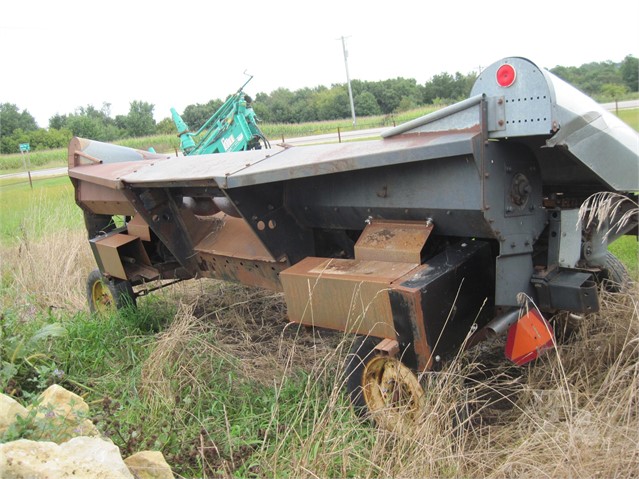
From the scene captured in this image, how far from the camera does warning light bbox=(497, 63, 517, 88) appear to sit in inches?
98.7

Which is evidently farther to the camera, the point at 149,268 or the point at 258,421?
the point at 149,268

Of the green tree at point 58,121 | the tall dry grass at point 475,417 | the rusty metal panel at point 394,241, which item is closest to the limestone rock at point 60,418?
the tall dry grass at point 475,417

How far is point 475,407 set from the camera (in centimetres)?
299

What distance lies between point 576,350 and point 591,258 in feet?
1.70

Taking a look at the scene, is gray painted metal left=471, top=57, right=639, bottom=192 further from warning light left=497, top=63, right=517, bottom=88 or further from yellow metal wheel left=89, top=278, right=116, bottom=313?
yellow metal wheel left=89, top=278, right=116, bottom=313

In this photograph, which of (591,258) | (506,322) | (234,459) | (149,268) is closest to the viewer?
(234,459)

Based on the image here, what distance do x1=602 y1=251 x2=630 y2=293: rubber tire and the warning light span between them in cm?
170

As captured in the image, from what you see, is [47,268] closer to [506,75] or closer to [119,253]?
[119,253]

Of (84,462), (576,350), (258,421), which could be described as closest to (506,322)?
(576,350)

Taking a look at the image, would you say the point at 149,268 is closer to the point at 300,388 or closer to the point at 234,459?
the point at 300,388

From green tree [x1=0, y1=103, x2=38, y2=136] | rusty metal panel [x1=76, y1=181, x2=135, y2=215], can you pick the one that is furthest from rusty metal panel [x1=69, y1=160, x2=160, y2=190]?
→ green tree [x1=0, y1=103, x2=38, y2=136]

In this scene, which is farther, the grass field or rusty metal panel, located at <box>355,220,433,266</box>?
rusty metal panel, located at <box>355,220,433,266</box>

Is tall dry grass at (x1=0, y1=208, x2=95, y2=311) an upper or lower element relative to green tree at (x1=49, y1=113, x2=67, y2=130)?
lower

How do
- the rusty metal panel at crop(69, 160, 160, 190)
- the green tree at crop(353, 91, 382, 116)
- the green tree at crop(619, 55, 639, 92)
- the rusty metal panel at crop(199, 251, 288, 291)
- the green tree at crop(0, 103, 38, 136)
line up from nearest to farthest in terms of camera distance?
the rusty metal panel at crop(199, 251, 288, 291) < the rusty metal panel at crop(69, 160, 160, 190) < the green tree at crop(619, 55, 639, 92) < the green tree at crop(0, 103, 38, 136) < the green tree at crop(353, 91, 382, 116)
